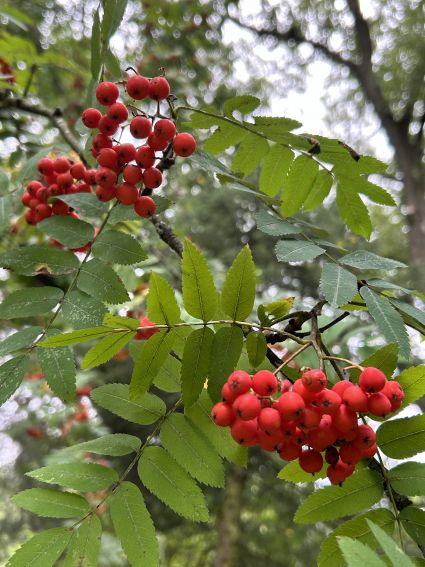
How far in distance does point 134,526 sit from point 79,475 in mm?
168

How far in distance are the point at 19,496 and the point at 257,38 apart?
1244 centimetres

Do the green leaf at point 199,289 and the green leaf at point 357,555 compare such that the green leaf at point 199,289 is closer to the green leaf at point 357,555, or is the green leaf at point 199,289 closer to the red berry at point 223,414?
the red berry at point 223,414

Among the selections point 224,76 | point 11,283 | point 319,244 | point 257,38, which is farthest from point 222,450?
point 257,38

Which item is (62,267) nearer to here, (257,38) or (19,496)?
(19,496)

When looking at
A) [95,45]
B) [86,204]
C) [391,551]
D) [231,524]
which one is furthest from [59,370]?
[231,524]

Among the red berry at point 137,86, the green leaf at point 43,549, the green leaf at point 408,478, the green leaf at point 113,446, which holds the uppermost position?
the red berry at point 137,86

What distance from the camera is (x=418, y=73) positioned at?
10.1m

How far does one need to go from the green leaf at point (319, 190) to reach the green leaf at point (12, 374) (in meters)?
0.96

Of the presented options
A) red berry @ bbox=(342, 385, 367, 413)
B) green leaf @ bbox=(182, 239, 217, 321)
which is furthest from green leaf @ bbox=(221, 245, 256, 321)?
red berry @ bbox=(342, 385, 367, 413)

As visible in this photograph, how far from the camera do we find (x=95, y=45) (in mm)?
1440

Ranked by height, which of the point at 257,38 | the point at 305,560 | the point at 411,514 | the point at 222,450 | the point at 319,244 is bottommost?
the point at 305,560

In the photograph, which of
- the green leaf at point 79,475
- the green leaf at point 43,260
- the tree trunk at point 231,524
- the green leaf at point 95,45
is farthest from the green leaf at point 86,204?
the tree trunk at point 231,524

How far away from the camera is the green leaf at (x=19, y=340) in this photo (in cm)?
110

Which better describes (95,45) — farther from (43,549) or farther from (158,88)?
(43,549)
